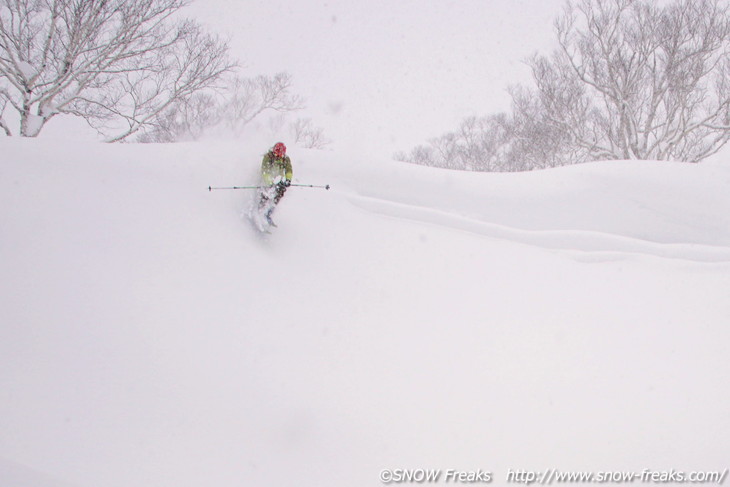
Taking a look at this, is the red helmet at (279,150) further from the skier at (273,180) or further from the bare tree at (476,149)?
the bare tree at (476,149)

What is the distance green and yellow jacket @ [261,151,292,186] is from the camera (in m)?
7.13

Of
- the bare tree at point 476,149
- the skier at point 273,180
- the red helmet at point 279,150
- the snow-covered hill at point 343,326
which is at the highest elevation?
the bare tree at point 476,149

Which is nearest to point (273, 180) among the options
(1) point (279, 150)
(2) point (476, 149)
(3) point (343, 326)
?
(1) point (279, 150)

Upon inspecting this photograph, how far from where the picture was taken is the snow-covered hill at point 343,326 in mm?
3037

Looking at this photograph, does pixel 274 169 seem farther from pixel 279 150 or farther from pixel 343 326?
pixel 343 326

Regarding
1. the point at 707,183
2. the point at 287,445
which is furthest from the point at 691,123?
the point at 287,445

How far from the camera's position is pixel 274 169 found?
7195 mm

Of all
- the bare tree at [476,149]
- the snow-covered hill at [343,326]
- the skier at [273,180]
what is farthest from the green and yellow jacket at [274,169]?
the bare tree at [476,149]

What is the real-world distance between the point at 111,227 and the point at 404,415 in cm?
497

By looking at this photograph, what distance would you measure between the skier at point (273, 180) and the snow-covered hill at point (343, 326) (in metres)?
0.48

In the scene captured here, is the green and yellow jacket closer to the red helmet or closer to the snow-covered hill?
the red helmet

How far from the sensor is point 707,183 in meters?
8.41

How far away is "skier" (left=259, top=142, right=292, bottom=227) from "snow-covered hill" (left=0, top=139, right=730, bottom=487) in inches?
18.9

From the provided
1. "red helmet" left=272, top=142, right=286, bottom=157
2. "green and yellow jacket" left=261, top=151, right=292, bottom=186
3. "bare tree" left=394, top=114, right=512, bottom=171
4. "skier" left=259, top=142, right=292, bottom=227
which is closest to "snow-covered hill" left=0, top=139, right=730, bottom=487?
"skier" left=259, top=142, right=292, bottom=227
